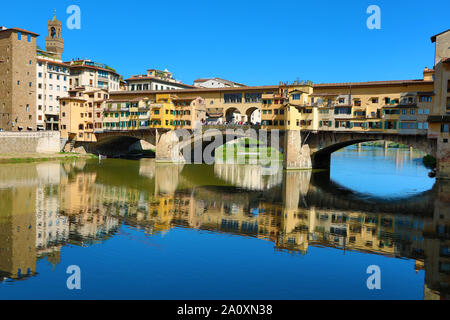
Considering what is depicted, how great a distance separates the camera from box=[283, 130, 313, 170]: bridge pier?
5444 centimetres

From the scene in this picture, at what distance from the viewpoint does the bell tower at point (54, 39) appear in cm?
9038

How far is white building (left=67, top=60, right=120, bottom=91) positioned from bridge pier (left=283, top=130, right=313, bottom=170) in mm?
42584

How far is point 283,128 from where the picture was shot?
185ft

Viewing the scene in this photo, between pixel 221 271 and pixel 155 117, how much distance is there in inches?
1958

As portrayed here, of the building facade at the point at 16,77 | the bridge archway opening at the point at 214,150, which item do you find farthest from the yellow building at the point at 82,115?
the bridge archway opening at the point at 214,150

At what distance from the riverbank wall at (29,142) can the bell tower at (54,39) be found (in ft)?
98.9

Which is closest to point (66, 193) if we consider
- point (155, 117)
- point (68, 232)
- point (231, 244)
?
point (68, 232)

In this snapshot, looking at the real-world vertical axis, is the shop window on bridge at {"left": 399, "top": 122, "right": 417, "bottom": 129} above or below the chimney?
below

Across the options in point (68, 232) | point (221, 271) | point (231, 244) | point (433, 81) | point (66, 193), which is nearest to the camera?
point (221, 271)

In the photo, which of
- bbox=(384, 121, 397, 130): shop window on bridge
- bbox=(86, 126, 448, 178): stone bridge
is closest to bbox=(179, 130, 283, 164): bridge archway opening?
bbox=(86, 126, 448, 178): stone bridge

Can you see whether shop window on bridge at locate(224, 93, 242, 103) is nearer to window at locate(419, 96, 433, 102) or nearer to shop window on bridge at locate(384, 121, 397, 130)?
shop window on bridge at locate(384, 121, 397, 130)

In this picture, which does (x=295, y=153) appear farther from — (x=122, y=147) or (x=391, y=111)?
(x=122, y=147)

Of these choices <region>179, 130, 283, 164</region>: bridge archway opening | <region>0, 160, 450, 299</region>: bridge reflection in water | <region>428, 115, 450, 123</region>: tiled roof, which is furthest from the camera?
<region>179, 130, 283, 164</region>: bridge archway opening
